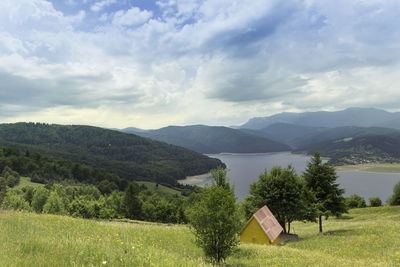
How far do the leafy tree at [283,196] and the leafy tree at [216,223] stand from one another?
22.0 metres

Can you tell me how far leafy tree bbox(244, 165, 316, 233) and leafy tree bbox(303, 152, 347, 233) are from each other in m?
1.34

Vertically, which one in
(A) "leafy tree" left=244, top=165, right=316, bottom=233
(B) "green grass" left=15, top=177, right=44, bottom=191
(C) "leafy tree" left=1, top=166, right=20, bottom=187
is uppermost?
(A) "leafy tree" left=244, top=165, right=316, bottom=233

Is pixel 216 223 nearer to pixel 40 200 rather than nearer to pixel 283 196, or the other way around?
pixel 283 196

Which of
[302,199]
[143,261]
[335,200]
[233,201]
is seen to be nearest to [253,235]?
[302,199]

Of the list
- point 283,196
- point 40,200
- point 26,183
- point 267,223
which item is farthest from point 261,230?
point 26,183

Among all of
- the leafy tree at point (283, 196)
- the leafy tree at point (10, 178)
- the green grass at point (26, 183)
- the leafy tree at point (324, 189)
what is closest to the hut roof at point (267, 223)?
the leafy tree at point (283, 196)

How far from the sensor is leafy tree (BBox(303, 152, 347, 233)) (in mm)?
31547

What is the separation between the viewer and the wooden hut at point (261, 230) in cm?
2748

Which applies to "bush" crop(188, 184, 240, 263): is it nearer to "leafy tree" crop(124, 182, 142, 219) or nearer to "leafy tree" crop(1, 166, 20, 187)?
"leafy tree" crop(124, 182, 142, 219)

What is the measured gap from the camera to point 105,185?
13788 centimetres

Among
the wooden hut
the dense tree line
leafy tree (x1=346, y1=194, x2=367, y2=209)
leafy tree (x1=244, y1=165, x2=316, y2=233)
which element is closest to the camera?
the wooden hut

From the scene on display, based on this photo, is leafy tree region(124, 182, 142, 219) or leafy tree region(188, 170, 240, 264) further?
leafy tree region(124, 182, 142, 219)

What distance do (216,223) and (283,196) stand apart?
2377 centimetres

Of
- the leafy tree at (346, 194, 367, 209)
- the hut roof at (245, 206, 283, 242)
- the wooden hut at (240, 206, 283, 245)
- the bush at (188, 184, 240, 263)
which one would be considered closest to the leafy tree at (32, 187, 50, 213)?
the wooden hut at (240, 206, 283, 245)
